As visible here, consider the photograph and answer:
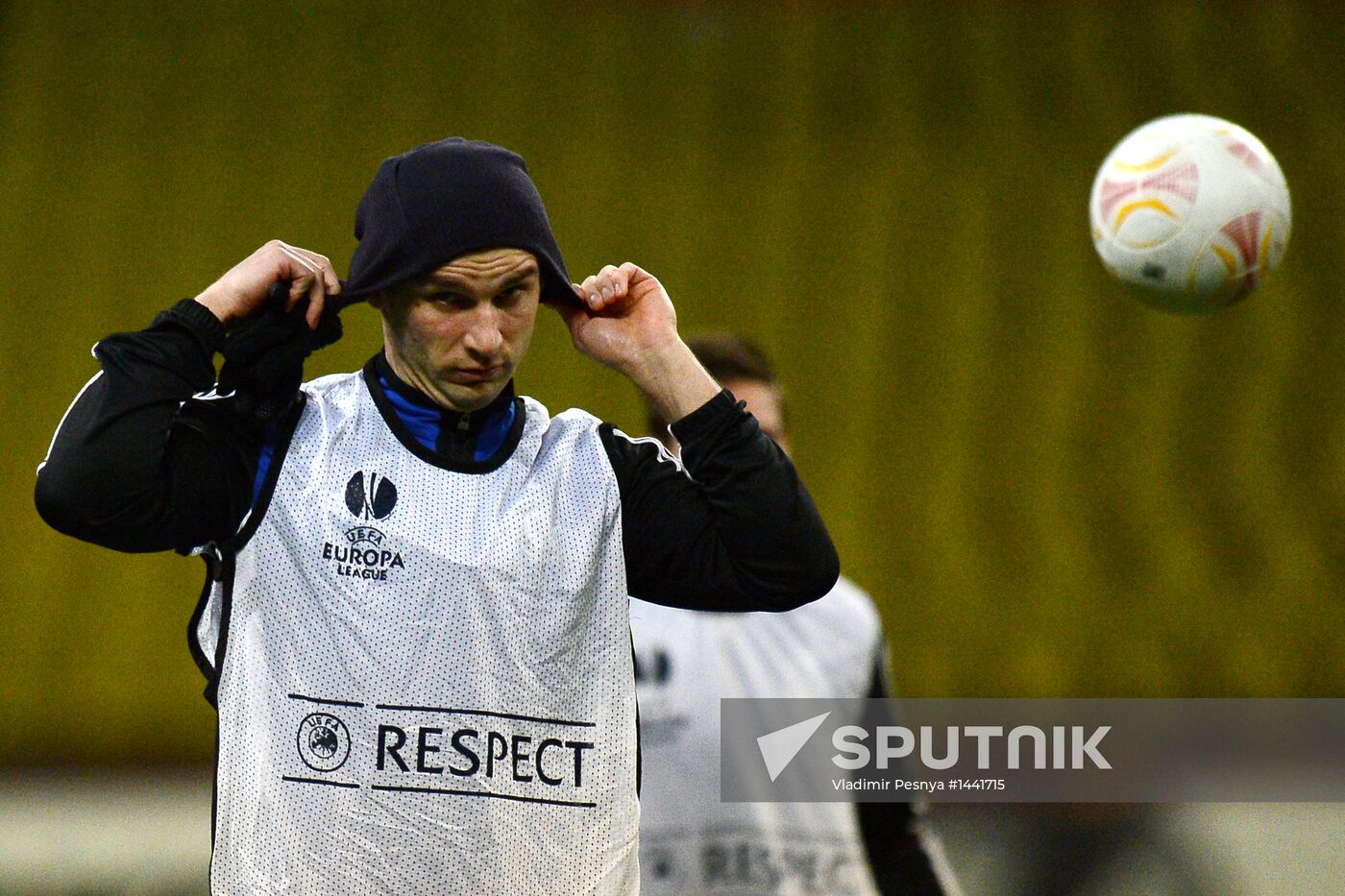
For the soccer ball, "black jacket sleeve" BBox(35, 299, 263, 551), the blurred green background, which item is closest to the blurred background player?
the soccer ball

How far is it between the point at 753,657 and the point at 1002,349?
3.73 meters

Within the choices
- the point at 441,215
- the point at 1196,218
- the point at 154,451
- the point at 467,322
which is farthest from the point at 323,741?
the point at 1196,218

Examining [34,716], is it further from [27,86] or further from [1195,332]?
[1195,332]

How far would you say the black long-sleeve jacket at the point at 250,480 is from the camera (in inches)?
69.1

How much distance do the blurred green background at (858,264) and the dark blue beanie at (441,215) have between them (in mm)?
4298

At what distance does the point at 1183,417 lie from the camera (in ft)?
21.1

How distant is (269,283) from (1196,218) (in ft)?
5.88

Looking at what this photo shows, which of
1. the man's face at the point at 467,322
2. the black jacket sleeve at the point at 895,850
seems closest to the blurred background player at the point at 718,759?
the black jacket sleeve at the point at 895,850

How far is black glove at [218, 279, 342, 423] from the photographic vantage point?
6.13 feet

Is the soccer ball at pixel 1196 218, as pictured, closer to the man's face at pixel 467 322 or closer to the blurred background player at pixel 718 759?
the blurred background player at pixel 718 759

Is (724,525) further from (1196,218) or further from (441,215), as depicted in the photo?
(1196,218)

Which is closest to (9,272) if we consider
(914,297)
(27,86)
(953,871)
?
(27,86)

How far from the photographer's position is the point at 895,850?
2.98 metres

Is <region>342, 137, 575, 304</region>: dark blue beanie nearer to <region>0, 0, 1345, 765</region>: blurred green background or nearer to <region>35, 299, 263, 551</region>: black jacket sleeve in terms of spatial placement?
<region>35, 299, 263, 551</region>: black jacket sleeve
